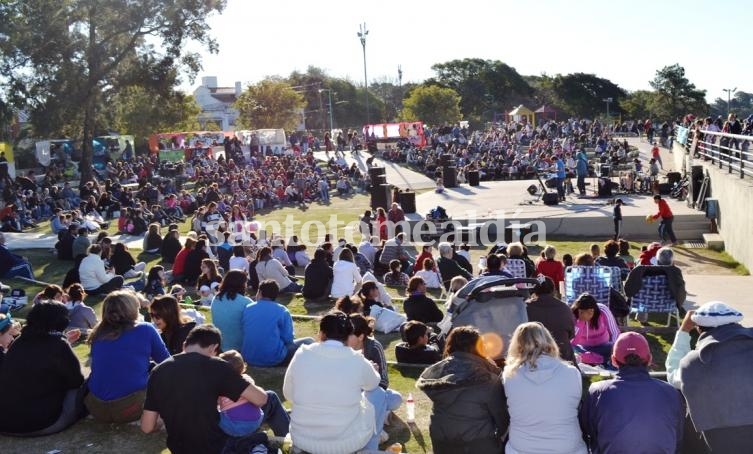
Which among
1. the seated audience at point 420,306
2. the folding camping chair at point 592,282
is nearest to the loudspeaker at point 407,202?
the folding camping chair at point 592,282

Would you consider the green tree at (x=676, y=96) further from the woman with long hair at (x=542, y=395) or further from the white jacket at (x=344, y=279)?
the woman with long hair at (x=542, y=395)

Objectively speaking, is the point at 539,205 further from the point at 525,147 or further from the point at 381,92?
the point at 381,92

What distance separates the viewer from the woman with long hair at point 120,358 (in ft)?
18.5

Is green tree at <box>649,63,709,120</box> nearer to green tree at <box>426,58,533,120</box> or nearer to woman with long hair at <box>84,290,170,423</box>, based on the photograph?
green tree at <box>426,58,533,120</box>

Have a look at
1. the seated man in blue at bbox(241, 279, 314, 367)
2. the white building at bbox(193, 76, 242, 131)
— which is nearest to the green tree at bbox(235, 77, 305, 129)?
the white building at bbox(193, 76, 242, 131)

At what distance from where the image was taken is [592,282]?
907 centimetres

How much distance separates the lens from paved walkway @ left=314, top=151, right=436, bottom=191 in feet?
106

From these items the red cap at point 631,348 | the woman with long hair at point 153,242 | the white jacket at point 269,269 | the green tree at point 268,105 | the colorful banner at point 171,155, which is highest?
the green tree at point 268,105

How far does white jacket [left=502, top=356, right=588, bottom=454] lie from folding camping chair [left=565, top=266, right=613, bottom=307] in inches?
195

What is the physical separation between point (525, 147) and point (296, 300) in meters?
35.6

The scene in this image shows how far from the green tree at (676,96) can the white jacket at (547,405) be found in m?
69.5

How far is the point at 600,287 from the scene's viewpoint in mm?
9070

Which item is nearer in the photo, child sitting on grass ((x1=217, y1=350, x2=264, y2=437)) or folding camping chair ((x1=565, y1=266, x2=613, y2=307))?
child sitting on grass ((x1=217, y1=350, x2=264, y2=437))

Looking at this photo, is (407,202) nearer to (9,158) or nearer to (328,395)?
(328,395)
